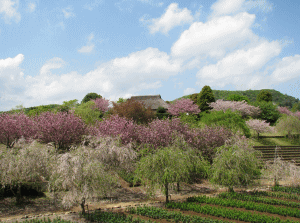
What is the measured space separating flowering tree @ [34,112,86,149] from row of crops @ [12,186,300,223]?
29.6 feet

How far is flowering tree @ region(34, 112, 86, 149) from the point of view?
55.2ft

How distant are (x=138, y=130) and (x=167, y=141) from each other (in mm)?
2240

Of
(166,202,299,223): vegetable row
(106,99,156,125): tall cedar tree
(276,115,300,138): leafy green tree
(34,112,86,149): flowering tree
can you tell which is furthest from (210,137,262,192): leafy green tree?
(276,115,300,138): leafy green tree

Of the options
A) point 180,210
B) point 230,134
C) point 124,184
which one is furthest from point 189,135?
point 180,210

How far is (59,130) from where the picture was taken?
1695cm

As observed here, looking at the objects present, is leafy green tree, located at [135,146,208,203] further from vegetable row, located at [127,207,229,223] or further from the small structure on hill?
the small structure on hill

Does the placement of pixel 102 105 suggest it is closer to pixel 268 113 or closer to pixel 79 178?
pixel 268 113

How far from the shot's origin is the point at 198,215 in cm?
920

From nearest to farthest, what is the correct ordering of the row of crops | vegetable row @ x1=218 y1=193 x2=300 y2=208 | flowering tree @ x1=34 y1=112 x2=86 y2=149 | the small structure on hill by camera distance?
1. the row of crops
2. vegetable row @ x1=218 y1=193 x2=300 y2=208
3. flowering tree @ x1=34 y1=112 x2=86 y2=149
4. the small structure on hill

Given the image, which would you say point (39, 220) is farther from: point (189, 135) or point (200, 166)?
point (189, 135)

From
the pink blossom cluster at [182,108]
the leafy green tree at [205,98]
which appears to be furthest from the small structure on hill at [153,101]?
the leafy green tree at [205,98]

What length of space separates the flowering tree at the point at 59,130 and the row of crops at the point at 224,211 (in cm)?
903

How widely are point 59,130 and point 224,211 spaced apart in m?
12.9

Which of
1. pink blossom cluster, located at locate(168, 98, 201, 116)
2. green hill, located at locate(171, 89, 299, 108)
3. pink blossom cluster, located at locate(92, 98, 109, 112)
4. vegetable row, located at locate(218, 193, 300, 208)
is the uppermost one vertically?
green hill, located at locate(171, 89, 299, 108)
